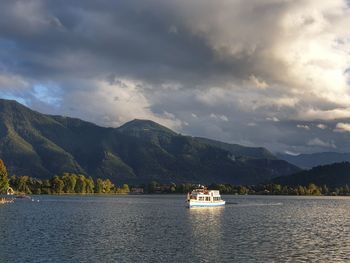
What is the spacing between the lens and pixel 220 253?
89125 millimetres

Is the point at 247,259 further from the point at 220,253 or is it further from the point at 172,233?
the point at 172,233

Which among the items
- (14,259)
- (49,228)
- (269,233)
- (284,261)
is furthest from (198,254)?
(49,228)

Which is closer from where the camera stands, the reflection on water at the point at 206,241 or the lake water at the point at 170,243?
the lake water at the point at 170,243

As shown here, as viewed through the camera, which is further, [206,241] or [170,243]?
[206,241]

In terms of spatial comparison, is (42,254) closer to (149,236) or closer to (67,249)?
(67,249)

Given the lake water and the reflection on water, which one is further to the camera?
the reflection on water

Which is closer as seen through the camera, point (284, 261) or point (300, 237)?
point (284, 261)

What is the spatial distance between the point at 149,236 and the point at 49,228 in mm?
33411

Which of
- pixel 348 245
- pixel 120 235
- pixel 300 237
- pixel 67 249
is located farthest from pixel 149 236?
pixel 348 245

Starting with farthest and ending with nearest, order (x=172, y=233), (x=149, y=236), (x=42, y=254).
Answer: (x=172, y=233) < (x=149, y=236) < (x=42, y=254)

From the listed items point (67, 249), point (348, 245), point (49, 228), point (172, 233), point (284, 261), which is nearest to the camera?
point (284, 261)

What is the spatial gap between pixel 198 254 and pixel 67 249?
24976 mm

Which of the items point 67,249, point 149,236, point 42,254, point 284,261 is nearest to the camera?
point 284,261

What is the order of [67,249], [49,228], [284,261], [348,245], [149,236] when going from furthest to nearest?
[49,228] → [149,236] → [348,245] → [67,249] → [284,261]
